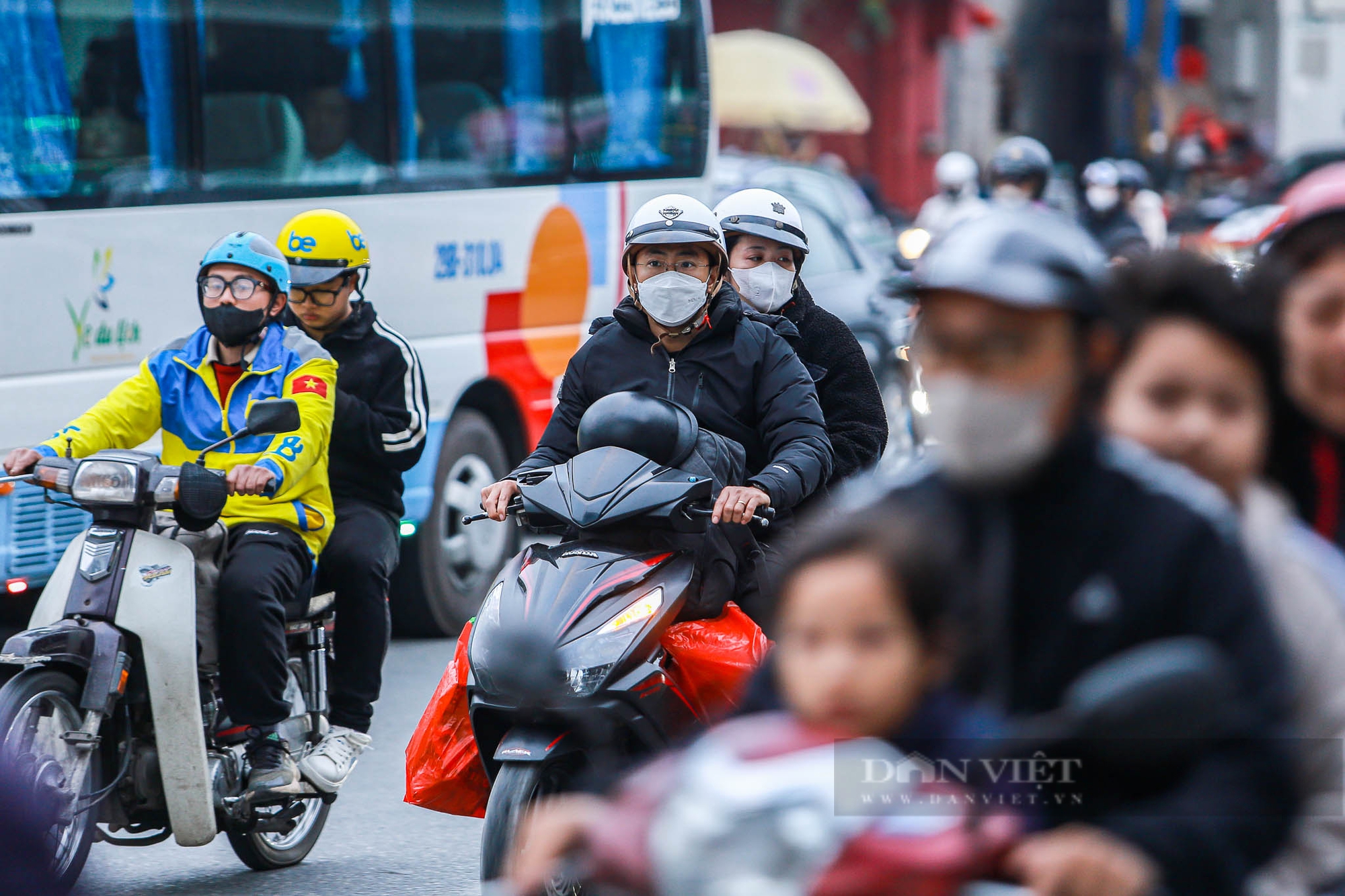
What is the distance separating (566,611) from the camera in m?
4.36

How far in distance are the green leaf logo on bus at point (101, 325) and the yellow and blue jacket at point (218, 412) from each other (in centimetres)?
218

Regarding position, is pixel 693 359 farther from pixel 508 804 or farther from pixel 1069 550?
pixel 1069 550

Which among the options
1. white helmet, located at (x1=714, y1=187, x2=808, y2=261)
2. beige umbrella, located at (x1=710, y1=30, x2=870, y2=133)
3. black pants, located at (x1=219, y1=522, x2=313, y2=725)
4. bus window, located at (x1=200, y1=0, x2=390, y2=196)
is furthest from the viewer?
beige umbrella, located at (x1=710, y1=30, x2=870, y2=133)

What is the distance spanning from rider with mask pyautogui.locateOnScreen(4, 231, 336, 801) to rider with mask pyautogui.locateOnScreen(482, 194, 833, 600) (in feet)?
2.37

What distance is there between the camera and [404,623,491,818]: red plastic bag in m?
4.70

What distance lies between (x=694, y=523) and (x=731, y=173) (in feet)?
41.7


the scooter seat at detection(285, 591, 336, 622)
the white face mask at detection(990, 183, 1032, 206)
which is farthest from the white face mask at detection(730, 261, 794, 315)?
the white face mask at detection(990, 183, 1032, 206)

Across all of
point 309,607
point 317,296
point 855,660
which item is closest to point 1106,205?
point 317,296

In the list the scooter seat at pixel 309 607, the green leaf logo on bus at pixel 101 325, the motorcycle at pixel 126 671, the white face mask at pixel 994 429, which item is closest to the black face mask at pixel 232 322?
the motorcycle at pixel 126 671

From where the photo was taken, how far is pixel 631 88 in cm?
1120

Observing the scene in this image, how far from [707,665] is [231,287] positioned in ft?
5.56

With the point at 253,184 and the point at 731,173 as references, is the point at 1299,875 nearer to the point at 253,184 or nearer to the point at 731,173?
the point at 253,184

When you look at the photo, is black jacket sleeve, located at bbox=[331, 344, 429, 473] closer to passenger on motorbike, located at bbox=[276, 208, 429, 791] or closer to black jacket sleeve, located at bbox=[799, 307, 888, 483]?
passenger on motorbike, located at bbox=[276, 208, 429, 791]

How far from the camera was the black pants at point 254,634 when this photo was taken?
501 cm
